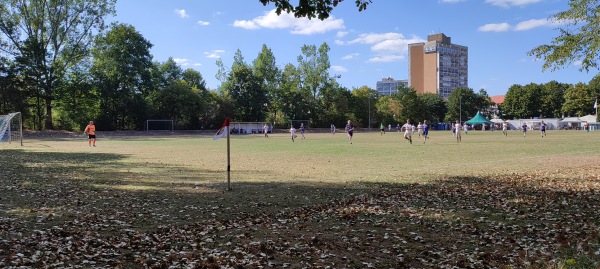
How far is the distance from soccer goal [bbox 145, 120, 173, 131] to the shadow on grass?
63554 millimetres

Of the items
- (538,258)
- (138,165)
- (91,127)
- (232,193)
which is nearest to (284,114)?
(91,127)

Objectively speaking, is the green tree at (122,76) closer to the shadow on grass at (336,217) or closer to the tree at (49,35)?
the tree at (49,35)

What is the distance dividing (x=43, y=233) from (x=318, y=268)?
4.84 meters

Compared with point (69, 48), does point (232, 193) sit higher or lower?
lower

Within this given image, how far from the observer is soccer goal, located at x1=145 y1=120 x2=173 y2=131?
2974 inches

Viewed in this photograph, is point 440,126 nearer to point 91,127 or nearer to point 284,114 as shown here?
point 284,114

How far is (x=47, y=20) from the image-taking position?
63406 millimetres

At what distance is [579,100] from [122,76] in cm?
10736

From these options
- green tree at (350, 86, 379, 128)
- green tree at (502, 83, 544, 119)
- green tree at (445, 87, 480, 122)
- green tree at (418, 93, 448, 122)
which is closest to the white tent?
green tree at (502, 83, 544, 119)

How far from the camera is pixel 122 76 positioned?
7119 centimetres

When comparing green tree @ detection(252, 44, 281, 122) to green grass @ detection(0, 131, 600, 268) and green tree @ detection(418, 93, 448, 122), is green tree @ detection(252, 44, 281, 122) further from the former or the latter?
green grass @ detection(0, 131, 600, 268)

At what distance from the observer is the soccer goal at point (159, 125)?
7553 centimetres

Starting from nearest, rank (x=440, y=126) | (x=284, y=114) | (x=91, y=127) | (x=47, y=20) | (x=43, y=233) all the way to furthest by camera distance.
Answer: (x=43, y=233)
(x=91, y=127)
(x=47, y=20)
(x=284, y=114)
(x=440, y=126)

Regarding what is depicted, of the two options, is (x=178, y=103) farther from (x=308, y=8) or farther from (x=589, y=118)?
(x=589, y=118)
